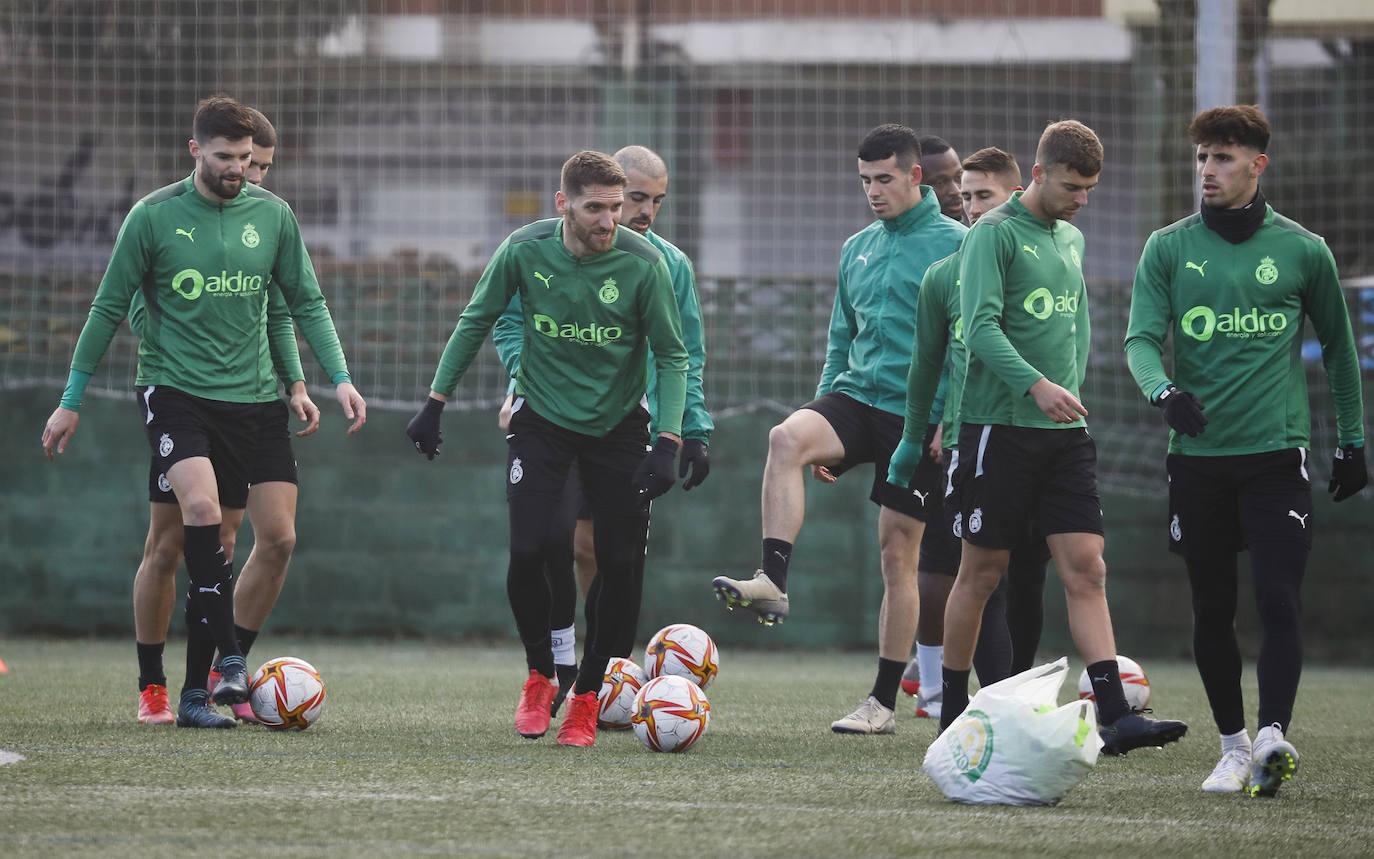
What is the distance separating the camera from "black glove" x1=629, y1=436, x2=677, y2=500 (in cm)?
574

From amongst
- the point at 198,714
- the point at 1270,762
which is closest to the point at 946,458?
the point at 1270,762

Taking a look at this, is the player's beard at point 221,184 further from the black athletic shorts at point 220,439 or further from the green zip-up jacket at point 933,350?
the green zip-up jacket at point 933,350

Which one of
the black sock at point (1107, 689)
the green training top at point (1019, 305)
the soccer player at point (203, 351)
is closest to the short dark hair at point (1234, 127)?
the green training top at point (1019, 305)

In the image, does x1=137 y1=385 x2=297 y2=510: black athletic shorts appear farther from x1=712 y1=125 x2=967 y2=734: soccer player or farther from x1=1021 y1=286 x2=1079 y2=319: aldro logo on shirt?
x1=1021 y1=286 x2=1079 y2=319: aldro logo on shirt

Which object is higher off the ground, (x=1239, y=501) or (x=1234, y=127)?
(x=1234, y=127)

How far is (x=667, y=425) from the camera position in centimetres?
590

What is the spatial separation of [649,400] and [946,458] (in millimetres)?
1251

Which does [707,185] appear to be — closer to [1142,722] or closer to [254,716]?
[254,716]

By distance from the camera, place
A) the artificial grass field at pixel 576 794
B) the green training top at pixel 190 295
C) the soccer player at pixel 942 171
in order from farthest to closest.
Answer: the soccer player at pixel 942 171, the green training top at pixel 190 295, the artificial grass field at pixel 576 794

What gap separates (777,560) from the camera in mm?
6387

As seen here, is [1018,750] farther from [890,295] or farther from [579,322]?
[890,295]

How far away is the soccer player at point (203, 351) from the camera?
20.4ft

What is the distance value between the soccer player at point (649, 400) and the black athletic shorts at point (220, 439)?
87 cm

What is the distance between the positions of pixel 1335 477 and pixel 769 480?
6.96 feet
